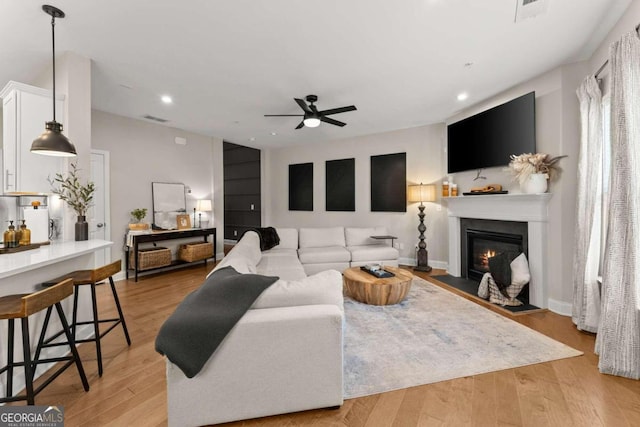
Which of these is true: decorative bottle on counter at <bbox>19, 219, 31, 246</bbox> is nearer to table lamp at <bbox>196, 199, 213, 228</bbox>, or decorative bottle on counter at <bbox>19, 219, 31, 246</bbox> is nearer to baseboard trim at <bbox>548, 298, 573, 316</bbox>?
table lamp at <bbox>196, 199, 213, 228</bbox>

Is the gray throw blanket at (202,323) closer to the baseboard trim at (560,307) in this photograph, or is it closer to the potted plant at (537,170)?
the potted plant at (537,170)

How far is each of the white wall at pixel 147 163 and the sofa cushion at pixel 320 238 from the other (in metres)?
2.36

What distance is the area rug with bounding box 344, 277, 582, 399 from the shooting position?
6.50 ft

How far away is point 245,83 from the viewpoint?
3.48m

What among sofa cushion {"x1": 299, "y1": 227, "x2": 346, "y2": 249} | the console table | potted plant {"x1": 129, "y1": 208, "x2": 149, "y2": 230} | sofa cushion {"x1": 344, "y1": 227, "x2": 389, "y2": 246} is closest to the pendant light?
the console table

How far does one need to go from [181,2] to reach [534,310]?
4.64 metres

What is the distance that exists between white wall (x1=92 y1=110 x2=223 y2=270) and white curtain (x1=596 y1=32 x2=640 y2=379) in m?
→ 6.14

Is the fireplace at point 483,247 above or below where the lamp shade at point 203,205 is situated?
below

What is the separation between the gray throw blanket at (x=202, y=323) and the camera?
139 cm

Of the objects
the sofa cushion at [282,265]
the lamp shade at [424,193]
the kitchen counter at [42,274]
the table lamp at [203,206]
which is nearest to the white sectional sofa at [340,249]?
the sofa cushion at [282,265]

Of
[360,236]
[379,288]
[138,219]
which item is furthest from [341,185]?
[138,219]

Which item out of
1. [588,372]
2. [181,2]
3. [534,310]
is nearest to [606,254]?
[588,372]

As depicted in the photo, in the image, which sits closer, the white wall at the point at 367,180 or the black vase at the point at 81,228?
the black vase at the point at 81,228

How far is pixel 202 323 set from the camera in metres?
1.43
